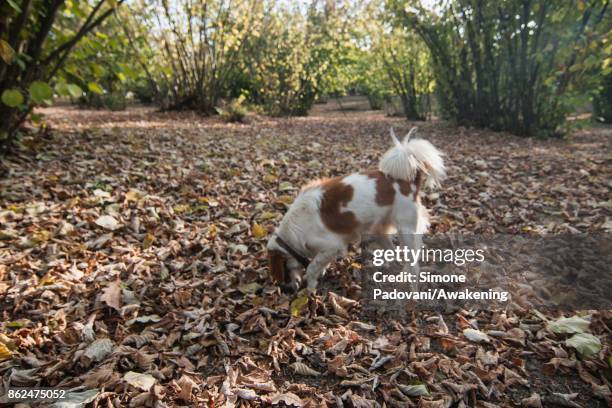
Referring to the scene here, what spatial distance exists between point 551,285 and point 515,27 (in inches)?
288

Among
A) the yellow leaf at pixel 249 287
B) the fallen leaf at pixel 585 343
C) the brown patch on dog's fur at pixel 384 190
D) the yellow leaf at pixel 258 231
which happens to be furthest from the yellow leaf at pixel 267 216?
the fallen leaf at pixel 585 343

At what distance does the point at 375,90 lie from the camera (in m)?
18.1

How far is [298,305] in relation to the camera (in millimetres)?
3113

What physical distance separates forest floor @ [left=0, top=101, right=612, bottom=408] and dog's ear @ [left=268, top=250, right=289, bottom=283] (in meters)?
0.16

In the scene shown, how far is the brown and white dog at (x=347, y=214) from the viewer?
3355mm

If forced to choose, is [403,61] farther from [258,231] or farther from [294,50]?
[258,231]

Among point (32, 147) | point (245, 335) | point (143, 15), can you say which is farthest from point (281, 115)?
point (245, 335)

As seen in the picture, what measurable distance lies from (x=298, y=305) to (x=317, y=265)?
0.43 meters

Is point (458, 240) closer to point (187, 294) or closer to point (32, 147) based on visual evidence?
point (187, 294)

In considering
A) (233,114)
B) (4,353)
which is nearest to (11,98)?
(4,353)

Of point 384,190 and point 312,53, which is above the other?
point 312,53

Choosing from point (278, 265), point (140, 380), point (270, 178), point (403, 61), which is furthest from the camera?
point (403, 61)

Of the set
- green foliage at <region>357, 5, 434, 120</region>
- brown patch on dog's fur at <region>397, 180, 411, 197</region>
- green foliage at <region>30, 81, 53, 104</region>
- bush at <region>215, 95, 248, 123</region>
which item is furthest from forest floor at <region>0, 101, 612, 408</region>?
green foliage at <region>357, 5, 434, 120</region>

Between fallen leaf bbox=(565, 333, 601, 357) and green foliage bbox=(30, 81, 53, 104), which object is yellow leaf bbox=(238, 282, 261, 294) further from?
green foliage bbox=(30, 81, 53, 104)
